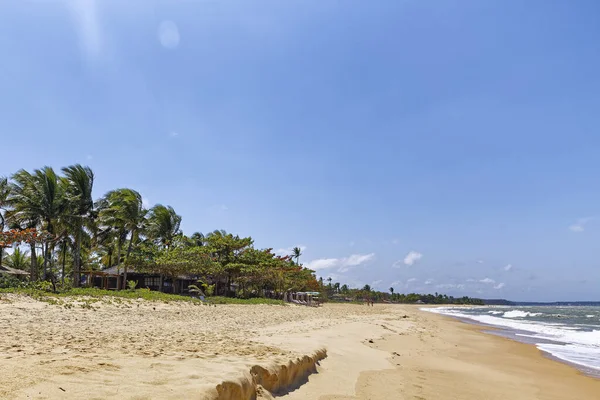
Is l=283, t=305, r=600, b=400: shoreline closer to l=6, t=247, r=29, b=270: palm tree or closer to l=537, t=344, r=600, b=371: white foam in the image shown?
l=537, t=344, r=600, b=371: white foam

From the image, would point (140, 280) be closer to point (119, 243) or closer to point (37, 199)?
point (119, 243)

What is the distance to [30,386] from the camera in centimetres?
361

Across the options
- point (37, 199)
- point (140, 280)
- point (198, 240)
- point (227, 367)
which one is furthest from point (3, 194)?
point (227, 367)

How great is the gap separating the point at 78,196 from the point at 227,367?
2711cm

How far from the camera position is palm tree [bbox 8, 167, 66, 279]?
25.4m

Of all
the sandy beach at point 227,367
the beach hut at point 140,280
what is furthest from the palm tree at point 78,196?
the sandy beach at point 227,367

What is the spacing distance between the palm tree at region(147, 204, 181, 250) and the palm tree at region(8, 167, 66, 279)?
12.5 metres

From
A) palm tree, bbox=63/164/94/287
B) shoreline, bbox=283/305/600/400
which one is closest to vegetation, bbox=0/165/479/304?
palm tree, bbox=63/164/94/287

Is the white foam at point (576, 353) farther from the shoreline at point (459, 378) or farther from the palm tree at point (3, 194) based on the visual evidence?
the palm tree at point (3, 194)

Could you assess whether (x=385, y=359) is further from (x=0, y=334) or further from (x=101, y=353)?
(x=0, y=334)

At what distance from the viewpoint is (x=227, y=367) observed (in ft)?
16.3

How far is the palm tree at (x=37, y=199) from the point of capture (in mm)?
25406

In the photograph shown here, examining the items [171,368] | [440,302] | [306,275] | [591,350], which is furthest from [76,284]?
[440,302]

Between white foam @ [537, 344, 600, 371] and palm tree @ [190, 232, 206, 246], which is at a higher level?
palm tree @ [190, 232, 206, 246]
